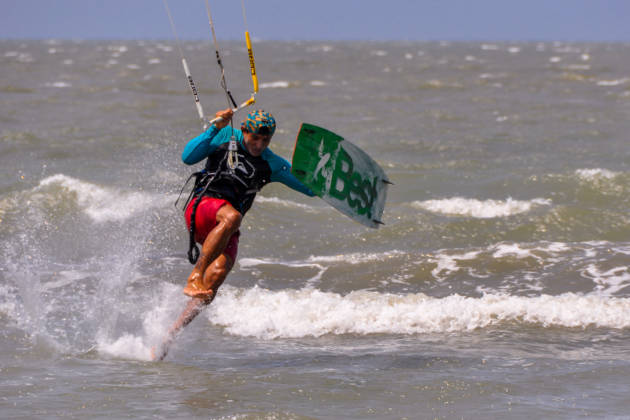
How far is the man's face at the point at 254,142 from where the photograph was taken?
566 centimetres

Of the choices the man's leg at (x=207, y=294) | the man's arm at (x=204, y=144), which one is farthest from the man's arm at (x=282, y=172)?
the man's leg at (x=207, y=294)

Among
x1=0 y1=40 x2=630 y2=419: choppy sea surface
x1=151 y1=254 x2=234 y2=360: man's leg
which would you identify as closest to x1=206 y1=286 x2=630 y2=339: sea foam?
x1=0 y1=40 x2=630 y2=419: choppy sea surface

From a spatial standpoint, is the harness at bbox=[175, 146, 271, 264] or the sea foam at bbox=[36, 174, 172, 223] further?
the sea foam at bbox=[36, 174, 172, 223]

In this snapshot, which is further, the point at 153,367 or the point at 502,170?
the point at 502,170

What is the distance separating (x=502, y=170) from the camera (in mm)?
14797

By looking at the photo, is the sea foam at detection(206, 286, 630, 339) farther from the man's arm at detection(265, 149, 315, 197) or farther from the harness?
the harness

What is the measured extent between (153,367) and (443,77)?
1343 inches

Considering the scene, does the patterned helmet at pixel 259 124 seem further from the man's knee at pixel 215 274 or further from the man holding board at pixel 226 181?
the man's knee at pixel 215 274

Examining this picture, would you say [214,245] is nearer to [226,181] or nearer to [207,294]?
[207,294]

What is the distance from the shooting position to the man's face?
5.66 m

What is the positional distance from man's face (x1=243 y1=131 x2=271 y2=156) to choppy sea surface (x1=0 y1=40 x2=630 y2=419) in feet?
4.94

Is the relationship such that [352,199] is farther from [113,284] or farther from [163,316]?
[113,284]

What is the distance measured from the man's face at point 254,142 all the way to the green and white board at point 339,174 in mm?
279

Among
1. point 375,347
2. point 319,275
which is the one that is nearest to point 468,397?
point 375,347
